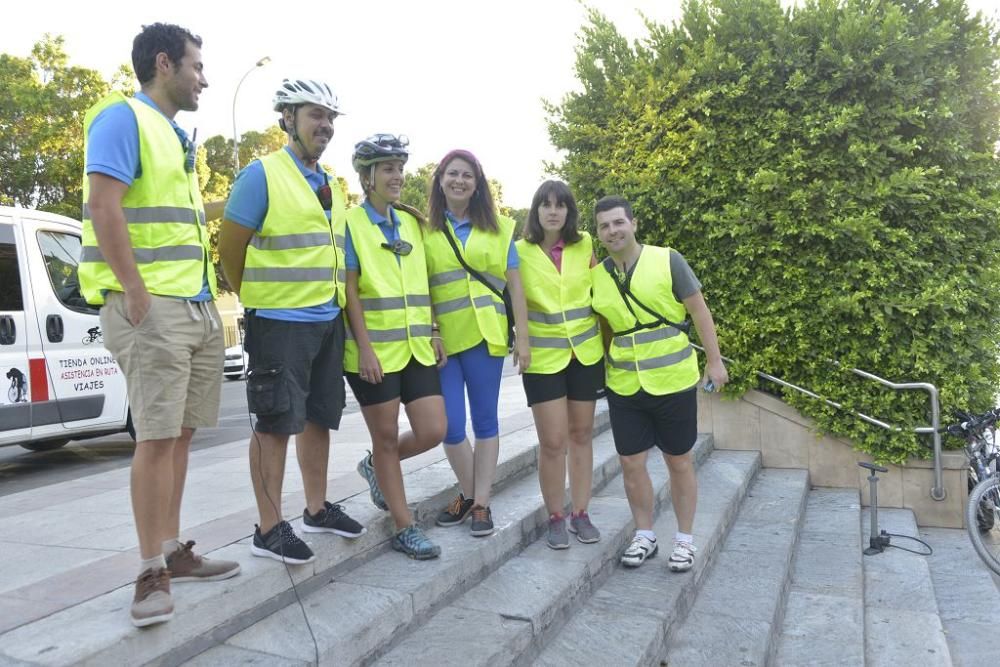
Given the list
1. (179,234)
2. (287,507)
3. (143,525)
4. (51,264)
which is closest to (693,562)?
(287,507)

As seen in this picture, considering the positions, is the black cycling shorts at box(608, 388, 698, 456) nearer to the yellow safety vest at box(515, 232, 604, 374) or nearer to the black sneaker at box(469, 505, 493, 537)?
the yellow safety vest at box(515, 232, 604, 374)

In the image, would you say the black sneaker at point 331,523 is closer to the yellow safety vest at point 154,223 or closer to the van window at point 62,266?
the yellow safety vest at point 154,223

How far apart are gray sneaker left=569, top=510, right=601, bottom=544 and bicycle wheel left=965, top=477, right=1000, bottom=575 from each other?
292 centimetres

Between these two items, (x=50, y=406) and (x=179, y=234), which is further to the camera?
(x=50, y=406)

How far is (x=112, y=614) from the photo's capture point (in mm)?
2412

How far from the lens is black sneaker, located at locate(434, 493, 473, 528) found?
3.76 m

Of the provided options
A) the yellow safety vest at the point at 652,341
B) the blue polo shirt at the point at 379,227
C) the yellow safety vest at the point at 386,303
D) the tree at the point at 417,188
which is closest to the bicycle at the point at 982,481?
the yellow safety vest at the point at 652,341

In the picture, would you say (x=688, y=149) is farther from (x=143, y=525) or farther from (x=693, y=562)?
(x=143, y=525)

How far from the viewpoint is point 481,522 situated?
3.57 meters

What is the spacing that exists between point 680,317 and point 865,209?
10.6 feet

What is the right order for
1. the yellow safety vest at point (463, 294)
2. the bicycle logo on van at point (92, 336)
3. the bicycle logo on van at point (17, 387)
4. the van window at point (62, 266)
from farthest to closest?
the bicycle logo on van at point (92, 336) < the van window at point (62, 266) < the bicycle logo on van at point (17, 387) < the yellow safety vest at point (463, 294)

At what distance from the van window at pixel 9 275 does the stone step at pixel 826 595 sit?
5.94 meters

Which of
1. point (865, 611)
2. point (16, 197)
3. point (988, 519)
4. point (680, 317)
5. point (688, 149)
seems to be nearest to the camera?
point (680, 317)

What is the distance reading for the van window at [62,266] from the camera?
6316 millimetres
